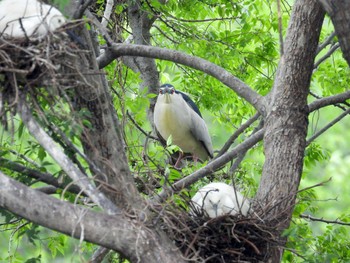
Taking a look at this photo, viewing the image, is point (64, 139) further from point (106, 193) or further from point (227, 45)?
point (227, 45)

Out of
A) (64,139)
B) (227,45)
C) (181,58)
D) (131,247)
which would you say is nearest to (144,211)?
(131,247)

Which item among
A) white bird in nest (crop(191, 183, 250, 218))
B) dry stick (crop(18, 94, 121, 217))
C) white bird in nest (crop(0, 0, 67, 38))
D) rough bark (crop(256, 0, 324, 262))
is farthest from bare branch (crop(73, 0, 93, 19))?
white bird in nest (crop(191, 183, 250, 218))

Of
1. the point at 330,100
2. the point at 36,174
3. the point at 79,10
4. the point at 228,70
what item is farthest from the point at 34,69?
the point at 228,70

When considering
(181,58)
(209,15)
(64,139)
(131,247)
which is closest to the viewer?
(131,247)

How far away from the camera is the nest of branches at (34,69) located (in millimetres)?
5141

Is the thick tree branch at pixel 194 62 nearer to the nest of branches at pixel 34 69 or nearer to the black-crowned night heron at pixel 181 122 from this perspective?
the nest of branches at pixel 34 69

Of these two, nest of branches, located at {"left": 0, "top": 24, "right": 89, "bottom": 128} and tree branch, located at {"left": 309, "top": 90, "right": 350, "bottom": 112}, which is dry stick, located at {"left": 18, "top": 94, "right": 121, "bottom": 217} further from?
tree branch, located at {"left": 309, "top": 90, "right": 350, "bottom": 112}

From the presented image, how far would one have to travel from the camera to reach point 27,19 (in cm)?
567

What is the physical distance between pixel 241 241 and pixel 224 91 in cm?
504

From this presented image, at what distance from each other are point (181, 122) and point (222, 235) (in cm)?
508

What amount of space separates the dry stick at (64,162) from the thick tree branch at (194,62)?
5.52 feet

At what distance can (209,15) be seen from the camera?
36.1 feet

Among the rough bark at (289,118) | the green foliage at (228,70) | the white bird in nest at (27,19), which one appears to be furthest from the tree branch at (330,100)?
the white bird in nest at (27,19)

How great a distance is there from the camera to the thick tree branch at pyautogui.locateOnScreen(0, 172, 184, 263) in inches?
196
